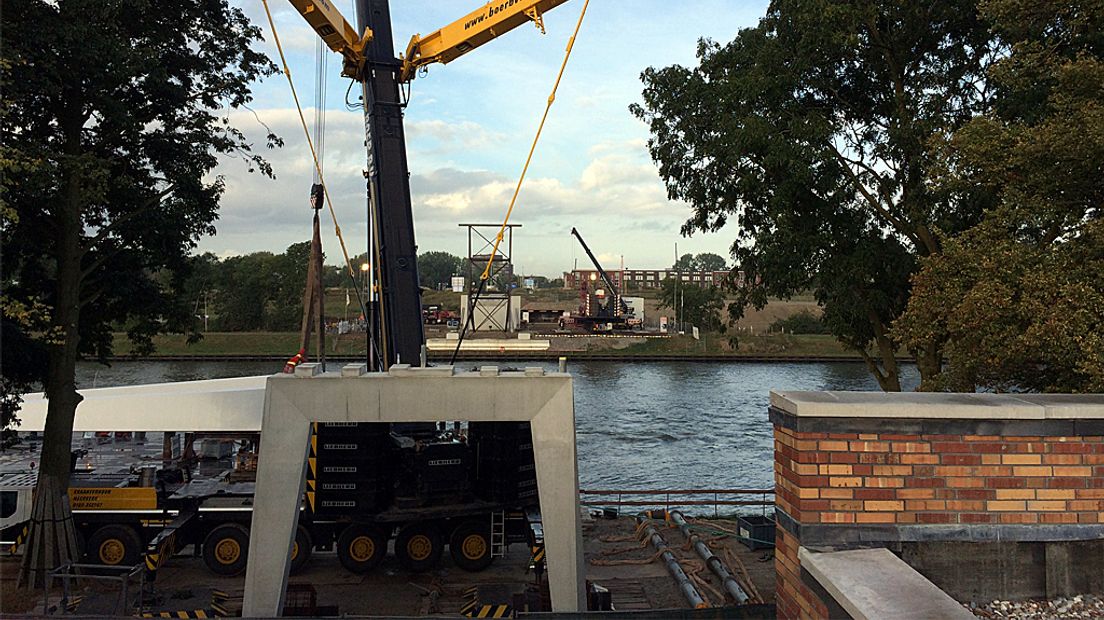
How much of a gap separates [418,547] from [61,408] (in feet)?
23.7

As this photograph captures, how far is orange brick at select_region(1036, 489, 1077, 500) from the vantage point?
15.8ft

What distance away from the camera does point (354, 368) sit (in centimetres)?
1064

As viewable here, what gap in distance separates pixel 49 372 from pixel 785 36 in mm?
17980

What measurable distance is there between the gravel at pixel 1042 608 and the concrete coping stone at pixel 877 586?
804 millimetres

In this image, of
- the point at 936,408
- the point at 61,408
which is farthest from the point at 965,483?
the point at 61,408

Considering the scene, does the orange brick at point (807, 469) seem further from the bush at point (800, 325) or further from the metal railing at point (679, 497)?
the bush at point (800, 325)

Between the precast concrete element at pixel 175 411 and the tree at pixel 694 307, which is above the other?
the tree at pixel 694 307

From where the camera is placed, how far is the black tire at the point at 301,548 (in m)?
14.2

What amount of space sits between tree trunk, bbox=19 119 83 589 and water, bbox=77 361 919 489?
22.3 m

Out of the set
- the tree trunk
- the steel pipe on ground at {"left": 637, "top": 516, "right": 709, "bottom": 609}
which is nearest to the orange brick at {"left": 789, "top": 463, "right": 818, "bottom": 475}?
the steel pipe on ground at {"left": 637, "top": 516, "right": 709, "bottom": 609}

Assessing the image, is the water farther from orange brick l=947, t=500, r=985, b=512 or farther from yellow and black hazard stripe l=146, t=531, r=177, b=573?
orange brick l=947, t=500, r=985, b=512

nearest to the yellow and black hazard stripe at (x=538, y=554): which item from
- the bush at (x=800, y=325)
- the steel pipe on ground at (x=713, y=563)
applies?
the steel pipe on ground at (x=713, y=563)

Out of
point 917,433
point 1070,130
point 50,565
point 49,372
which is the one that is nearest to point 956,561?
point 917,433

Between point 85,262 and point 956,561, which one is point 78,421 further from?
point 956,561
